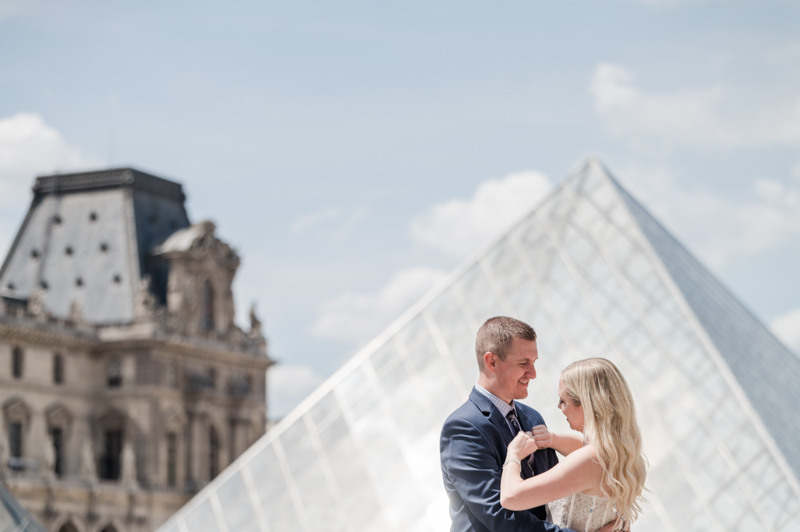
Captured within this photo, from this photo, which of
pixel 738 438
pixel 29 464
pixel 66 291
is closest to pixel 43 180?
pixel 66 291

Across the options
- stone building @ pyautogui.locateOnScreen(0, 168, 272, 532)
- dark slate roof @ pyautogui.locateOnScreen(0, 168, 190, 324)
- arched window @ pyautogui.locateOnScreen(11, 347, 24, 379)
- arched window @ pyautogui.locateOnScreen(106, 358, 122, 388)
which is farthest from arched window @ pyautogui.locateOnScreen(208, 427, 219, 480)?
arched window @ pyautogui.locateOnScreen(11, 347, 24, 379)

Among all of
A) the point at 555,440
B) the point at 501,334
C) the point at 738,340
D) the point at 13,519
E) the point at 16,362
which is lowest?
the point at 555,440

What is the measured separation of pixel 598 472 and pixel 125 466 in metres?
51.7

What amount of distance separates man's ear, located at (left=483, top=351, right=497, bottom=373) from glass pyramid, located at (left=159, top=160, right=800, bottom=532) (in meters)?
11.2

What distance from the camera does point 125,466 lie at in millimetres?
52969

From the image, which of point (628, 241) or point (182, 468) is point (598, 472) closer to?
point (628, 241)

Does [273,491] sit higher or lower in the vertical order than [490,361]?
higher

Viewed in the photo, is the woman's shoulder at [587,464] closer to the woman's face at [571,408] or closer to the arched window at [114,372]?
the woman's face at [571,408]

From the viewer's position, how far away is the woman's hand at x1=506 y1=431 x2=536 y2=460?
14.0ft

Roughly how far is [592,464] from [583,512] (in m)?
0.25

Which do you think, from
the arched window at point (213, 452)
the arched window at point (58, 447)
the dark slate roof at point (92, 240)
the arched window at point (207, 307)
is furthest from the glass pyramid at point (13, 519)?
the arched window at point (207, 307)

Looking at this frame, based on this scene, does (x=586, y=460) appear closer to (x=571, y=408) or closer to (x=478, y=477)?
(x=571, y=408)

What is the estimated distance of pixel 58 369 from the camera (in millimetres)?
53594

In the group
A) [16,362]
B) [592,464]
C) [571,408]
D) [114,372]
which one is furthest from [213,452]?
[592,464]
